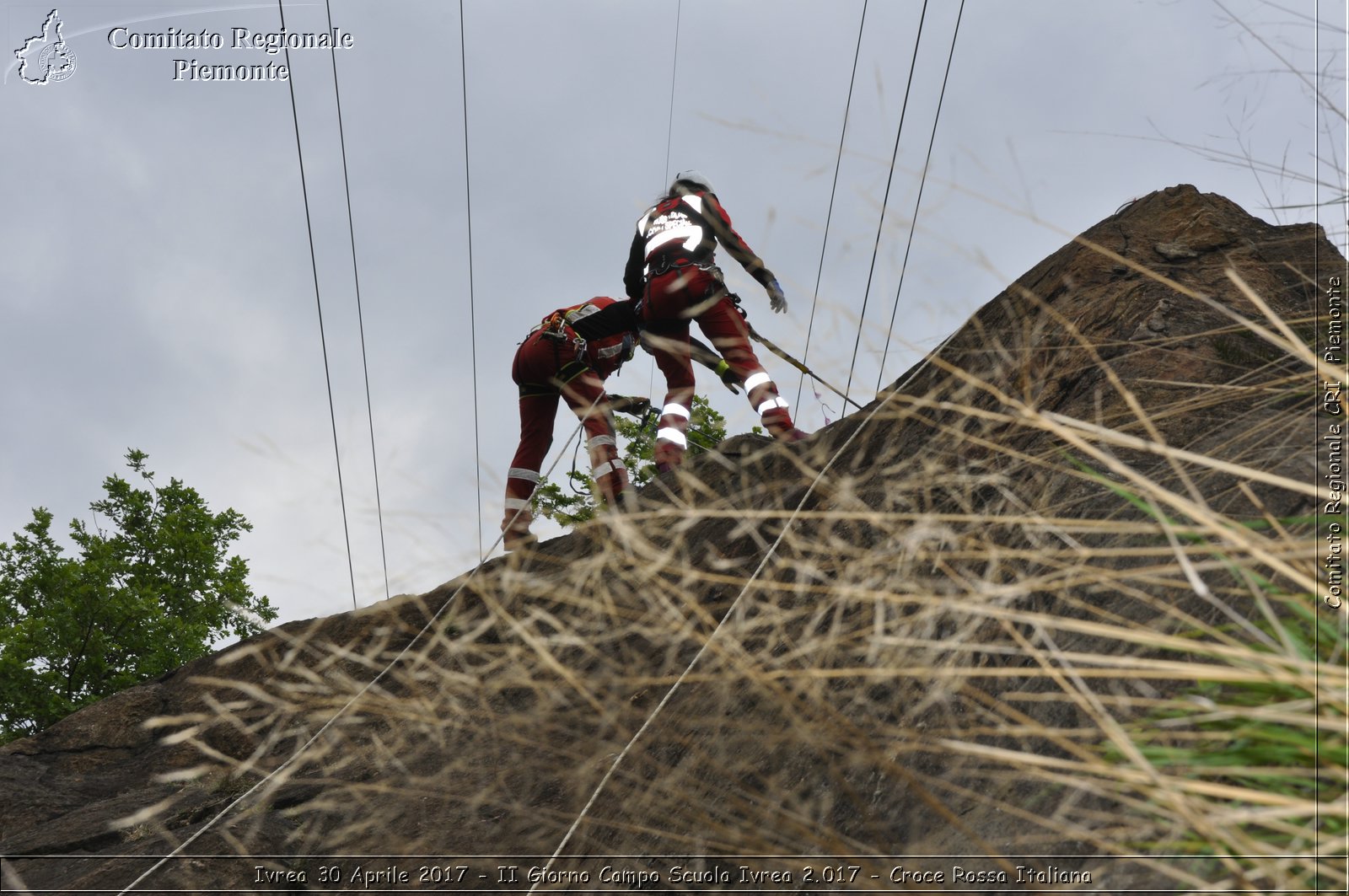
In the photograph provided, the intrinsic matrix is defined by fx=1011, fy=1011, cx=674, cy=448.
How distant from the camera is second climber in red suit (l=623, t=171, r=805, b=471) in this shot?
19.4ft

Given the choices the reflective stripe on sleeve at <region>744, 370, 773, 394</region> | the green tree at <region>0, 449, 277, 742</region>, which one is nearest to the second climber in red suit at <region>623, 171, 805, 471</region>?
the reflective stripe on sleeve at <region>744, 370, 773, 394</region>

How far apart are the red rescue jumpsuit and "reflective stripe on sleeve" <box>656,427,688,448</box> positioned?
477 millimetres

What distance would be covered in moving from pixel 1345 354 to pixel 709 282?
4035mm

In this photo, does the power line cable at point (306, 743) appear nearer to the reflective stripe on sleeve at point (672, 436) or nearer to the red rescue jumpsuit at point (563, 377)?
the red rescue jumpsuit at point (563, 377)

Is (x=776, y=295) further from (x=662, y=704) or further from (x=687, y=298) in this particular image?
(x=662, y=704)

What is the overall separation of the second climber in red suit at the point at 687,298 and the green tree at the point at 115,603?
892 cm

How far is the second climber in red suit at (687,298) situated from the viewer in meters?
5.90

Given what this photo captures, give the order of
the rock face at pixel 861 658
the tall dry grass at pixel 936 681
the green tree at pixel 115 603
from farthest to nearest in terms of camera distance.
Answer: the green tree at pixel 115 603 → the rock face at pixel 861 658 → the tall dry grass at pixel 936 681

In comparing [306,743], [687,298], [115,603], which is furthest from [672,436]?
[115,603]

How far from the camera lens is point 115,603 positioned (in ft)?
48.7

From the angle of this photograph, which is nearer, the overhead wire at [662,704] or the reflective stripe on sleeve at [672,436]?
the overhead wire at [662,704]

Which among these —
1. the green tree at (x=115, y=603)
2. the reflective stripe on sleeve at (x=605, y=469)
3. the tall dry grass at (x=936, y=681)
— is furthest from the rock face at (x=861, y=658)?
the green tree at (x=115, y=603)

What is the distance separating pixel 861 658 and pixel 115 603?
49.4 feet

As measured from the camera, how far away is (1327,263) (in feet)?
12.5
